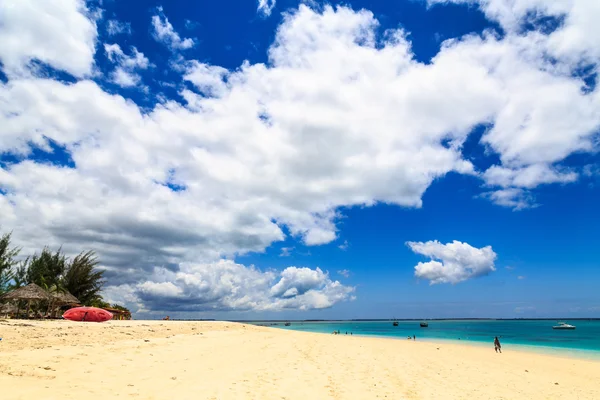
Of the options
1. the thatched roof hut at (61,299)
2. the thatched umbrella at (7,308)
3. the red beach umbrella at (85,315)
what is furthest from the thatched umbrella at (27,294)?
the red beach umbrella at (85,315)

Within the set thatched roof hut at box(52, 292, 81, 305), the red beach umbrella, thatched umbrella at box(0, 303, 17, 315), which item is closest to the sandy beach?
the red beach umbrella

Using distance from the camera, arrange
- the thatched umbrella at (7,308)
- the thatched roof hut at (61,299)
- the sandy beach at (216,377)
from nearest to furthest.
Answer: the sandy beach at (216,377) < the thatched umbrella at (7,308) < the thatched roof hut at (61,299)

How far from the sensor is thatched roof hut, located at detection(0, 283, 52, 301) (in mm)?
34094

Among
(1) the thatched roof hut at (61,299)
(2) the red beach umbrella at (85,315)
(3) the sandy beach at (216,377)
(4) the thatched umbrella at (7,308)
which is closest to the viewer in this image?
(3) the sandy beach at (216,377)

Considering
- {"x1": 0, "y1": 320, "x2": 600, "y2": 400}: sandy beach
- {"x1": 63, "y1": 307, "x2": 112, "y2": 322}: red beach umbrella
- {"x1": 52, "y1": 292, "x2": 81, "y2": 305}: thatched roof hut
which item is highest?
{"x1": 52, "y1": 292, "x2": 81, "y2": 305}: thatched roof hut

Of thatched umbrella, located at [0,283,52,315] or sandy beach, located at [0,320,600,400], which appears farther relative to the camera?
thatched umbrella, located at [0,283,52,315]

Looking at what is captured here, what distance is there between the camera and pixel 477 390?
49.1ft

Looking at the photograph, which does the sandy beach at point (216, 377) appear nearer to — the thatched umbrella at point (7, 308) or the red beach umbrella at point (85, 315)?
the red beach umbrella at point (85, 315)

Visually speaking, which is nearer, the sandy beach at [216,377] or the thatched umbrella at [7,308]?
the sandy beach at [216,377]

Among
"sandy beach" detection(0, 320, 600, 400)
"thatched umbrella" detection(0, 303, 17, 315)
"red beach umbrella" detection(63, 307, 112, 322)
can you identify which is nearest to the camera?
"sandy beach" detection(0, 320, 600, 400)

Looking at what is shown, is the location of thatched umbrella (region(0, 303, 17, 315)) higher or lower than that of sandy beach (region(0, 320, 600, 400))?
higher

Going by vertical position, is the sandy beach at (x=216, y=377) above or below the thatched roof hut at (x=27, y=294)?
below

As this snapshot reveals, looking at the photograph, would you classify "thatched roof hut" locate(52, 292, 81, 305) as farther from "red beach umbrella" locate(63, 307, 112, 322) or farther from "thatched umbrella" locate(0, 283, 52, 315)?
"red beach umbrella" locate(63, 307, 112, 322)

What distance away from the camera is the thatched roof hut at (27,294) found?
1342 inches
